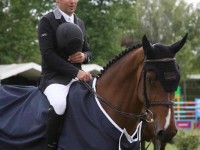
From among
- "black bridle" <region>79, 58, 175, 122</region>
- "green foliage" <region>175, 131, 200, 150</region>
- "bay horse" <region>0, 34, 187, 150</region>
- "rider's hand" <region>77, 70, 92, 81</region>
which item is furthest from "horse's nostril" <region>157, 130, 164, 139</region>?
"green foliage" <region>175, 131, 200, 150</region>

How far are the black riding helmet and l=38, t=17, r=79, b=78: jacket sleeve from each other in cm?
10

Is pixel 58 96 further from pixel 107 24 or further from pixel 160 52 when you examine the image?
pixel 107 24

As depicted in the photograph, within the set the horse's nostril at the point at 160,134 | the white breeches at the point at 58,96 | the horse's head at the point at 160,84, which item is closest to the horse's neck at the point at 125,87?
the horse's head at the point at 160,84

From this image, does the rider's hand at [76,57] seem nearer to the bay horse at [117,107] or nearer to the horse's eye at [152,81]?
the bay horse at [117,107]

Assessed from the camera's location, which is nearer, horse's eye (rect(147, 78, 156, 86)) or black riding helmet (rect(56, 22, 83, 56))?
horse's eye (rect(147, 78, 156, 86))

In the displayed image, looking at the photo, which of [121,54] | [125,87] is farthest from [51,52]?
[125,87]

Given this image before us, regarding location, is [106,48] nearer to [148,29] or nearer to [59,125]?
[148,29]

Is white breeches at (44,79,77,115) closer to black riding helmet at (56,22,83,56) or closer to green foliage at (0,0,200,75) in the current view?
black riding helmet at (56,22,83,56)

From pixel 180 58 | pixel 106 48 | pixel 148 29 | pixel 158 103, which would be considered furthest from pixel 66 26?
pixel 148 29

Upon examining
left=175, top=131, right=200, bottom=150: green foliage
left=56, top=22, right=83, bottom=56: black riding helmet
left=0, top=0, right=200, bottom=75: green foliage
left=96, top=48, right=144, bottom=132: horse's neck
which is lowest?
left=0, top=0, right=200, bottom=75: green foliage

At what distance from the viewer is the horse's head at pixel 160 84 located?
453cm

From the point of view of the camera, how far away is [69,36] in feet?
17.4

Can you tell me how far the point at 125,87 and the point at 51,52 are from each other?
36.9 inches

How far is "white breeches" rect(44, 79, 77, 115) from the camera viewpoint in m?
5.20
